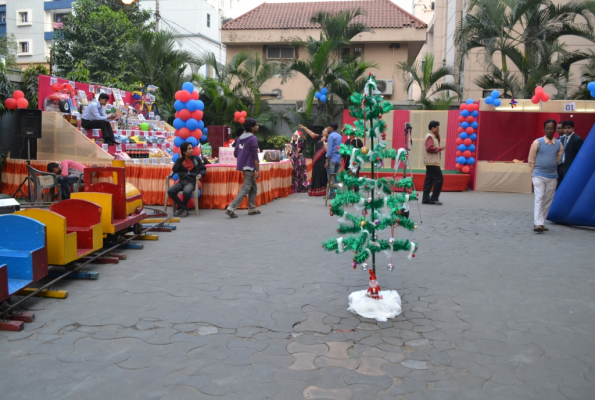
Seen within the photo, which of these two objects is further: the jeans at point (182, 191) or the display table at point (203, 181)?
the display table at point (203, 181)

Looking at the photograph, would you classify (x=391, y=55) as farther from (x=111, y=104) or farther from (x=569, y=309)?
(x=569, y=309)

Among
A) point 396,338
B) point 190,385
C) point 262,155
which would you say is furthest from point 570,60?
point 190,385

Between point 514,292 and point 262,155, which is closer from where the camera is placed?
point 514,292

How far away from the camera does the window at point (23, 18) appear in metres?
46.1

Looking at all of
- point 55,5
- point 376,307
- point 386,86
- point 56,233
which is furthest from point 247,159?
point 55,5

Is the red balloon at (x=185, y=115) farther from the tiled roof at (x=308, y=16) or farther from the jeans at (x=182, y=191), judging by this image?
the tiled roof at (x=308, y=16)

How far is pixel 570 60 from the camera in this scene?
1566cm

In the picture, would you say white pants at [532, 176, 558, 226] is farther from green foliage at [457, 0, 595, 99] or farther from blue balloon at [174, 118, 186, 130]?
green foliage at [457, 0, 595, 99]

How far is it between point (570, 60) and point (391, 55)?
10577mm

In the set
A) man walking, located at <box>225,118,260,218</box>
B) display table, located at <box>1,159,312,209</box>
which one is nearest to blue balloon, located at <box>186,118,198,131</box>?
display table, located at <box>1,159,312,209</box>

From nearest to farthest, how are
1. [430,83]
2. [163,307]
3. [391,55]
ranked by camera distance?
[163,307] < [430,83] < [391,55]

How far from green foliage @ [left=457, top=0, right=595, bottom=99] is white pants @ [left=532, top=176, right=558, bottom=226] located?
8392mm

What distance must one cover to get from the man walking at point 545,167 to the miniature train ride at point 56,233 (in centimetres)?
614

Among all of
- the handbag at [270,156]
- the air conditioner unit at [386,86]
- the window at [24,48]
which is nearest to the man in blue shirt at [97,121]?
the handbag at [270,156]
